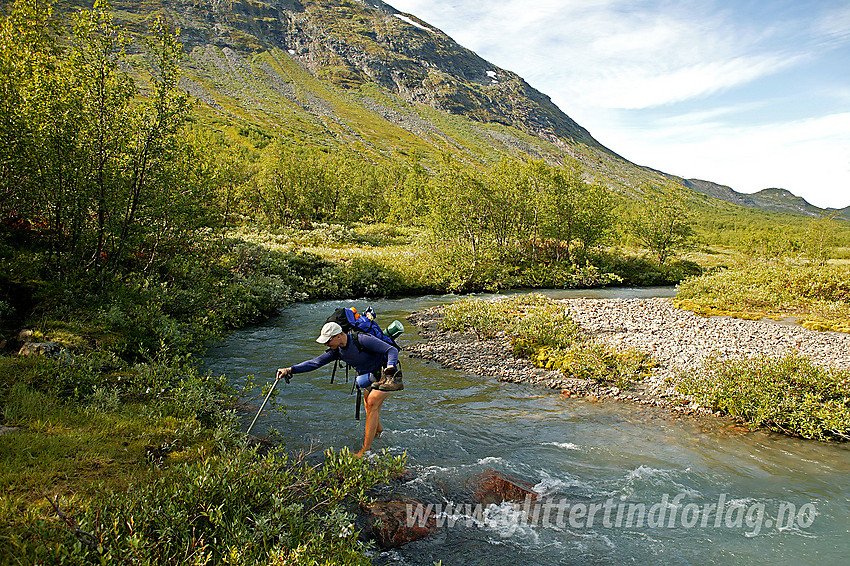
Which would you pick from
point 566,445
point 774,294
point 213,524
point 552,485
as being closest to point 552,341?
point 566,445

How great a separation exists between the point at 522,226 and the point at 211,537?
128 ft

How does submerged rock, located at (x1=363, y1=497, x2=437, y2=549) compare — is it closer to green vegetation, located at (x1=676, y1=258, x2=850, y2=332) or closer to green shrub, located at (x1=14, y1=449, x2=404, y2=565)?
green shrub, located at (x1=14, y1=449, x2=404, y2=565)

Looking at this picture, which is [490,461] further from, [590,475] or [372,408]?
[372,408]

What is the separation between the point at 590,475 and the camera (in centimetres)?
883

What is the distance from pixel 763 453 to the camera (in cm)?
950

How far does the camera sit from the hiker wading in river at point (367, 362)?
25.7ft

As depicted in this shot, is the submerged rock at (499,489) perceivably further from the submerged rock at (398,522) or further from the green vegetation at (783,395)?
the green vegetation at (783,395)

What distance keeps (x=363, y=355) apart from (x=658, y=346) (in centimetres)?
1231

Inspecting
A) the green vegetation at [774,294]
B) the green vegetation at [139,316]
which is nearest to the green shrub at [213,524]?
the green vegetation at [139,316]

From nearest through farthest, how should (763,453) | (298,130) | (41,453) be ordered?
(41,453) < (763,453) < (298,130)

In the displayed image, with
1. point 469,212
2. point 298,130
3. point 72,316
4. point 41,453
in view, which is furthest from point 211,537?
point 298,130

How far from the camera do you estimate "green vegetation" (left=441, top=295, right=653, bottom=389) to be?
14.3 m

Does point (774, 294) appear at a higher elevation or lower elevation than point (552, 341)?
higher

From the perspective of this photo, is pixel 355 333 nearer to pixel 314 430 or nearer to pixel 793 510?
pixel 314 430
